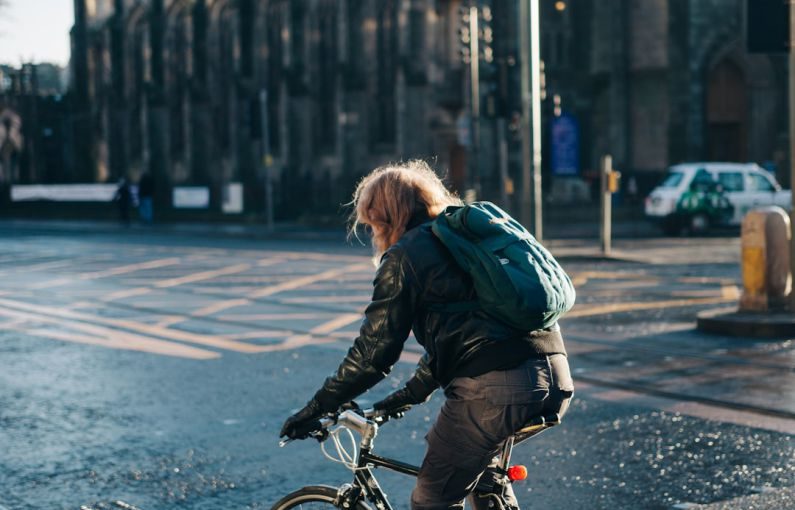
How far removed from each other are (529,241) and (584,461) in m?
3.13

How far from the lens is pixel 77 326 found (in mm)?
12227

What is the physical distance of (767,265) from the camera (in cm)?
1132

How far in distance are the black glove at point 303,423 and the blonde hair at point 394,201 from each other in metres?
0.55

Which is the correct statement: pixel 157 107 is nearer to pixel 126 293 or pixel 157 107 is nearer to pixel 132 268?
pixel 132 268

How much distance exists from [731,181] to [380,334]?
82.0ft

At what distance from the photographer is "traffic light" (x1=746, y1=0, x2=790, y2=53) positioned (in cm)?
1073

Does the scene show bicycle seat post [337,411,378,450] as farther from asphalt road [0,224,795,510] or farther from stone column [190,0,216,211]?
stone column [190,0,216,211]

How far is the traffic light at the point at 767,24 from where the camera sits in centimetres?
1073

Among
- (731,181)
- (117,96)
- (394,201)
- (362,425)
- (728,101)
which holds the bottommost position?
(731,181)

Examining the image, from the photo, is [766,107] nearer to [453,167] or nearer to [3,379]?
[453,167]

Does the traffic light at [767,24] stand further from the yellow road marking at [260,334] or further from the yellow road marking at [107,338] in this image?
the yellow road marking at [107,338]

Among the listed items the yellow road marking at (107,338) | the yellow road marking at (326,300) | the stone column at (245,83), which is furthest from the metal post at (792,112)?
the stone column at (245,83)

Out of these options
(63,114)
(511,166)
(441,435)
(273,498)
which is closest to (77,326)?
(273,498)

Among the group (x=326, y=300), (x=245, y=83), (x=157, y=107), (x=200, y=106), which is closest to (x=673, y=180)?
(x=326, y=300)
